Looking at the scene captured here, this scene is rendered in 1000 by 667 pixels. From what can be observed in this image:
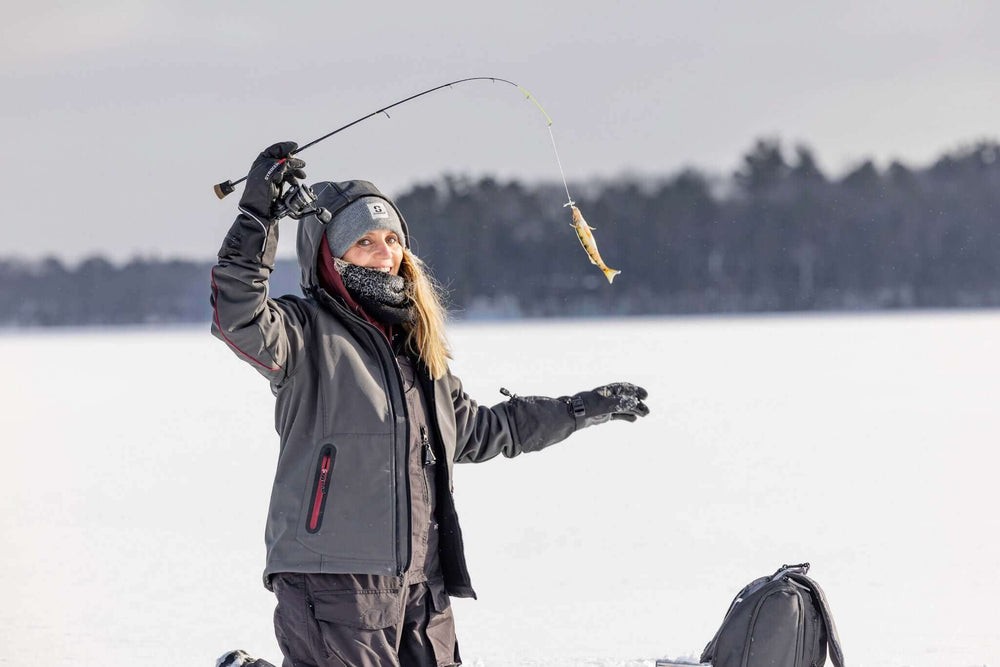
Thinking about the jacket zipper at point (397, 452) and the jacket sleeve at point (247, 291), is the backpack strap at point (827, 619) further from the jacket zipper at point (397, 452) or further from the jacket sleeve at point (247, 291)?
the jacket sleeve at point (247, 291)

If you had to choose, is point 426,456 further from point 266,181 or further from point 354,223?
point 266,181

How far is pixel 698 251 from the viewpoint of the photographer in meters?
42.7

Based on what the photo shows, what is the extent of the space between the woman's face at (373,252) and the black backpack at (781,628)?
131 centimetres

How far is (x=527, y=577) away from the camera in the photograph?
4.90 m

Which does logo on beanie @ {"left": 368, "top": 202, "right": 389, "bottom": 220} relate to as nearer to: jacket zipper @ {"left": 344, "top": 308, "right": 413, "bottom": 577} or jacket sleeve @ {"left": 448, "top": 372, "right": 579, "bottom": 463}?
jacket zipper @ {"left": 344, "top": 308, "right": 413, "bottom": 577}

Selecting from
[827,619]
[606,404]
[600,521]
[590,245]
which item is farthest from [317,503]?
[600,521]

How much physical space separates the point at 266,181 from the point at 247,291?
0.23 m

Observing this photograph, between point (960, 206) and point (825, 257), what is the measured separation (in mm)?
5614

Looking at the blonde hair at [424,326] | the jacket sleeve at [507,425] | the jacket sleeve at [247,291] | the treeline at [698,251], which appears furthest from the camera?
the treeline at [698,251]

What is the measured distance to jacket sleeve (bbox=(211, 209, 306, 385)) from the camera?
220cm

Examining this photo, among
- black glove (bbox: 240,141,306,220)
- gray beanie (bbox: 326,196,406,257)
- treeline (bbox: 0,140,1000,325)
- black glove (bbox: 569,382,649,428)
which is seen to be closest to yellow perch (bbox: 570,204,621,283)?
black glove (bbox: 569,382,649,428)

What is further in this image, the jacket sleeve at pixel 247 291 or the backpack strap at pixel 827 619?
the backpack strap at pixel 827 619

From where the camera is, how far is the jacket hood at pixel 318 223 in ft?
8.36

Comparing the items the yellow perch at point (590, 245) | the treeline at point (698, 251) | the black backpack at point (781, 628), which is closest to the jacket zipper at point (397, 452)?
the yellow perch at point (590, 245)
